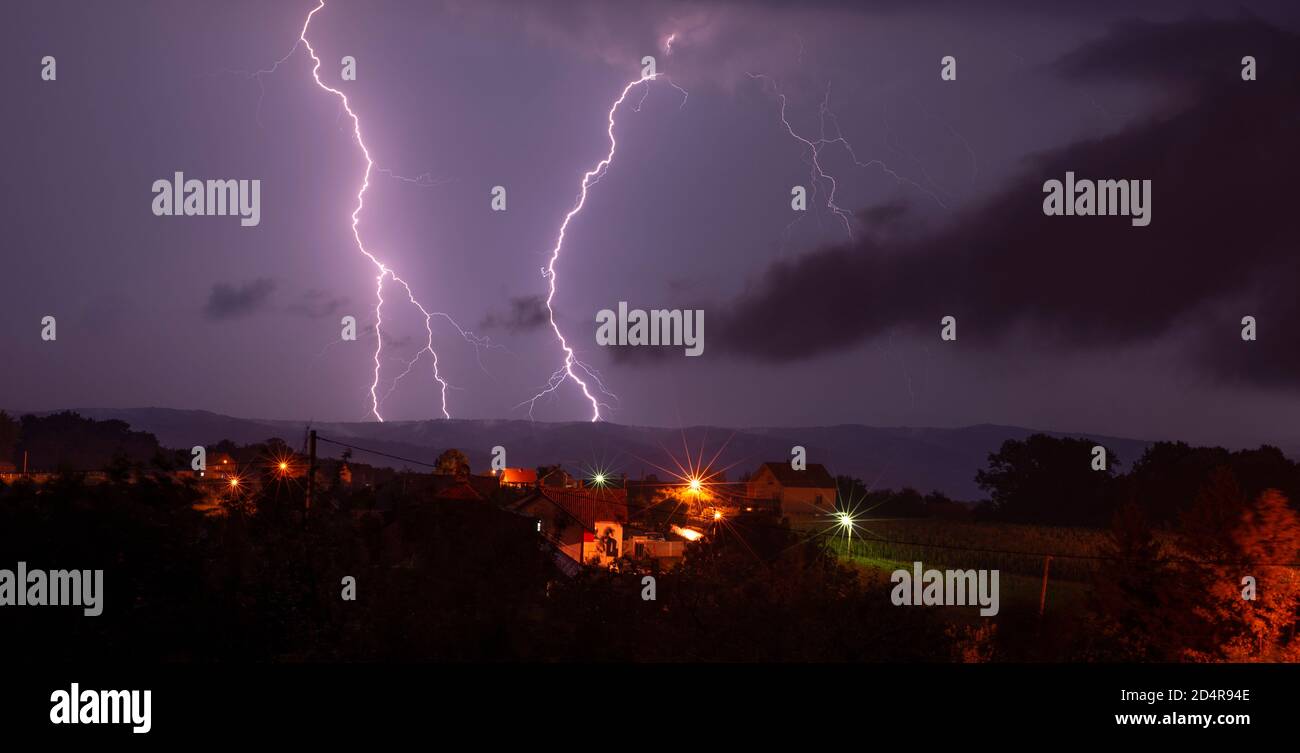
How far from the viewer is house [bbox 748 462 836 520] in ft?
166

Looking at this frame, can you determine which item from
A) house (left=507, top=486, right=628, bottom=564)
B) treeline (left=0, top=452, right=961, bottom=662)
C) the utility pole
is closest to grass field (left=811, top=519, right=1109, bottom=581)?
house (left=507, top=486, right=628, bottom=564)

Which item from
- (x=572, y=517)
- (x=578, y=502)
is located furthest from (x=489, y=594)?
(x=578, y=502)

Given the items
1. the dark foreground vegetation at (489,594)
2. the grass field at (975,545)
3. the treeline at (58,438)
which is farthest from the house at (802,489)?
the treeline at (58,438)

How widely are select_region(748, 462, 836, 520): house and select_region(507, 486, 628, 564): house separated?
18354 millimetres

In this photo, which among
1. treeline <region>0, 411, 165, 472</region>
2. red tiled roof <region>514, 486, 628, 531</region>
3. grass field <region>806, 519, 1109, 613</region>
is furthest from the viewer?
treeline <region>0, 411, 165, 472</region>

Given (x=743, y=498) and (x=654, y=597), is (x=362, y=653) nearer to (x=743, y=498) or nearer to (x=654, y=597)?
(x=654, y=597)

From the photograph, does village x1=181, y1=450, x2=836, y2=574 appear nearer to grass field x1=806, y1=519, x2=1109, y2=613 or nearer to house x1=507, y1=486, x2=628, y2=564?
house x1=507, y1=486, x2=628, y2=564

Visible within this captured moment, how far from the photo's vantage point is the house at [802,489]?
50500 mm

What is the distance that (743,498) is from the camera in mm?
37781

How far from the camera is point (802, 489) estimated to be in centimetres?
5106

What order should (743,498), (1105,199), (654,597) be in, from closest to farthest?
(654,597) → (1105,199) → (743,498)
